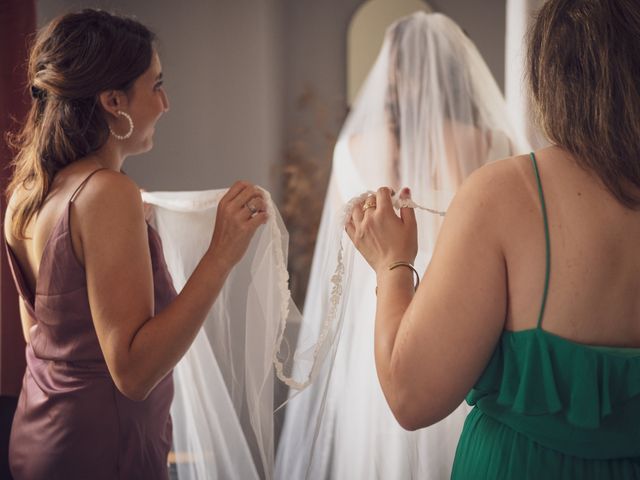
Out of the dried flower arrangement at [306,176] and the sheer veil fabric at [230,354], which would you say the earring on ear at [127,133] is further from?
the dried flower arrangement at [306,176]

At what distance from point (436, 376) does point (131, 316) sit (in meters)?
0.55

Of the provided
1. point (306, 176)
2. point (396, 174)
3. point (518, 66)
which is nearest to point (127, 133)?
point (396, 174)

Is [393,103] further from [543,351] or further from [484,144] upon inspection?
[543,351]

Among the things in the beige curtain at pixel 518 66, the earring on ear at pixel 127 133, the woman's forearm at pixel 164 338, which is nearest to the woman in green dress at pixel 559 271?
the woman's forearm at pixel 164 338

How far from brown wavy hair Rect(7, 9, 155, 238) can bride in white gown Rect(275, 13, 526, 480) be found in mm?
687

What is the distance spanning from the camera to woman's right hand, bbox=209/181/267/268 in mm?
1388

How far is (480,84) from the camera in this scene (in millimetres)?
2469

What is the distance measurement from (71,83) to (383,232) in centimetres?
68

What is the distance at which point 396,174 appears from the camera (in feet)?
7.95

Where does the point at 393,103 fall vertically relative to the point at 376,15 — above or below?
below

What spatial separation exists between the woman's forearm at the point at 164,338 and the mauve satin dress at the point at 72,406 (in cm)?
13

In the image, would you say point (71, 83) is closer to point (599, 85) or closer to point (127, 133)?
point (127, 133)

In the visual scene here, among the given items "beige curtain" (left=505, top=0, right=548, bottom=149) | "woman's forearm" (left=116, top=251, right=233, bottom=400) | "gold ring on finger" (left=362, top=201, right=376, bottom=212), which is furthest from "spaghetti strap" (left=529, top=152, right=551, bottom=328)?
"beige curtain" (left=505, top=0, right=548, bottom=149)

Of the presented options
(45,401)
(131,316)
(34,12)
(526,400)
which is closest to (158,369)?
(131,316)
